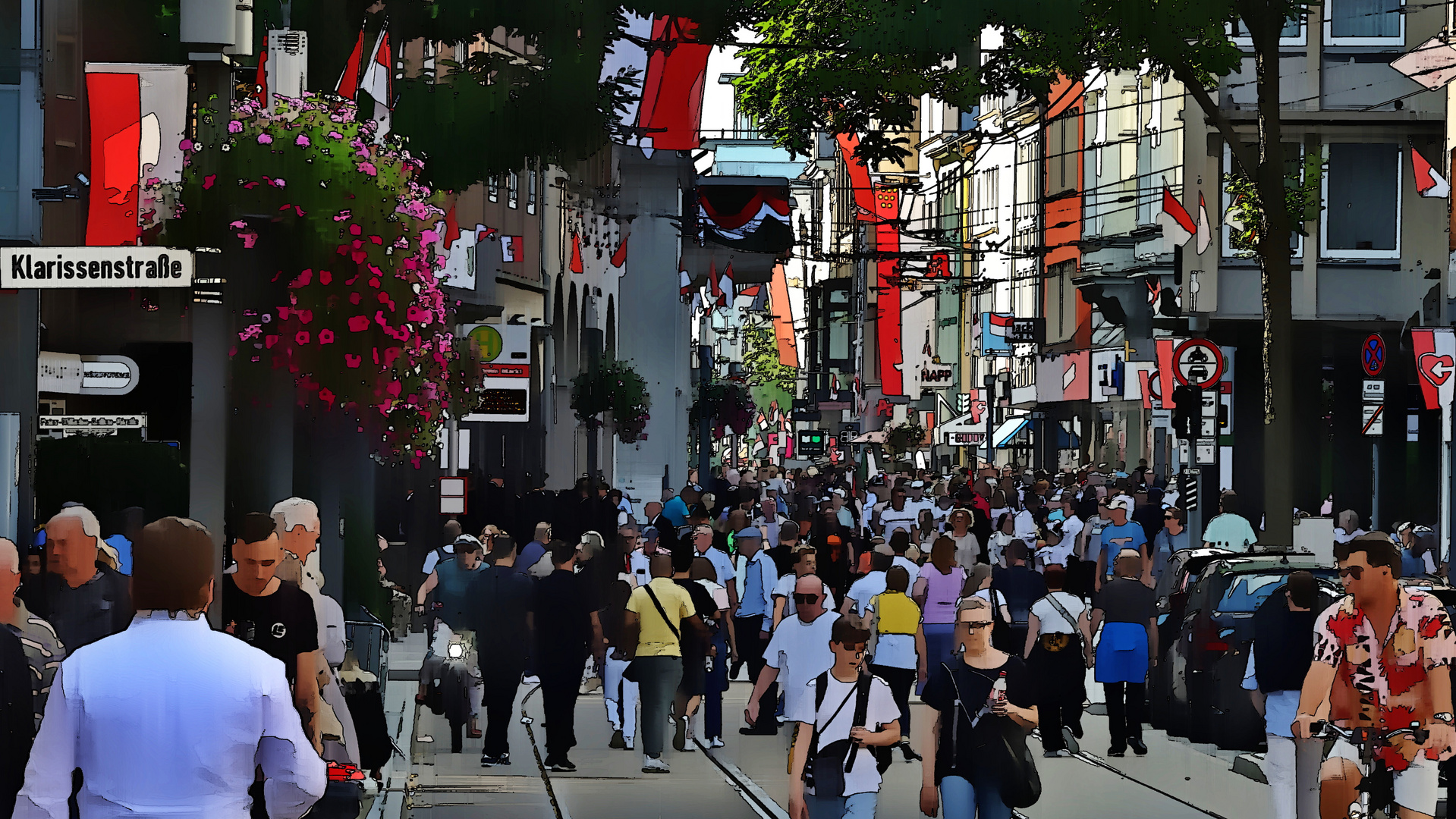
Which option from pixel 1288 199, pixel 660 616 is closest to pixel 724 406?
pixel 1288 199

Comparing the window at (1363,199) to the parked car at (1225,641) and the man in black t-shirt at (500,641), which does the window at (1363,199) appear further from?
the man in black t-shirt at (500,641)

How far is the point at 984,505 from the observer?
31.6 metres

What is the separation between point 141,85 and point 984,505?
19.6 m

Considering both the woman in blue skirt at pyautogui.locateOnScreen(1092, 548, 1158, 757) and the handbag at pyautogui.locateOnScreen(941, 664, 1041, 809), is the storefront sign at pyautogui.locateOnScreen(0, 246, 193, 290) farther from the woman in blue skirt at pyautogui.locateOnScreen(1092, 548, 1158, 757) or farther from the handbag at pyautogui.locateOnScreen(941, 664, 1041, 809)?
the woman in blue skirt at pyautogui.locateOnScreen(1092, 548, 1158, 757)

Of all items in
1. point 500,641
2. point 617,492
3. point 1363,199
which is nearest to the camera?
point 500,641

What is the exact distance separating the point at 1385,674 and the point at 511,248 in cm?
3342

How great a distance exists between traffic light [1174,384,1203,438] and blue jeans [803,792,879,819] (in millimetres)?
17646

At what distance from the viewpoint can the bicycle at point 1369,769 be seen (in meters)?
9.47

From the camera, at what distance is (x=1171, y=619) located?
17.3 m

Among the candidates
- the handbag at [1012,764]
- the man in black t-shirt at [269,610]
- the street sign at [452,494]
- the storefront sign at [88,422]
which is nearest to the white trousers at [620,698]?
the storefront sign at [88,422]

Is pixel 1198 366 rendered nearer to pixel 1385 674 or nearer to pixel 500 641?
pixel 500 641

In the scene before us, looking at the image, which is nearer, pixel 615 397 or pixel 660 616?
pixel 660 616

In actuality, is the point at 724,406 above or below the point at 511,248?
below

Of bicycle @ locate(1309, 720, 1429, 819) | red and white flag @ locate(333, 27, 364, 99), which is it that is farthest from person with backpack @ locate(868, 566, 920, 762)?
bicycle @ locate(1309, 720, 1429, 819)
